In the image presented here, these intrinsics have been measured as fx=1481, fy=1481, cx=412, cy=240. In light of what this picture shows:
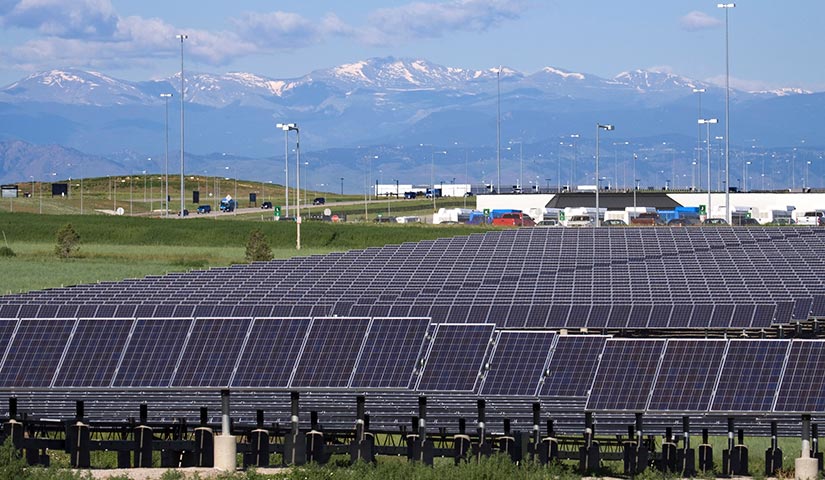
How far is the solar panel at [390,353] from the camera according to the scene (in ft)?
94.4

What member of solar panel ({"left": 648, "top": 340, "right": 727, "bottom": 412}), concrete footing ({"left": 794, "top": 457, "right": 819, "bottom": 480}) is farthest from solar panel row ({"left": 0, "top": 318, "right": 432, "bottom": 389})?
concrete footing ({"left": 794, "top": 457, "right": 819, "bottom": 480})

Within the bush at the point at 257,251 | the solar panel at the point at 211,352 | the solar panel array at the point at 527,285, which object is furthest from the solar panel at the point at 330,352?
the bush at the point at 257,251

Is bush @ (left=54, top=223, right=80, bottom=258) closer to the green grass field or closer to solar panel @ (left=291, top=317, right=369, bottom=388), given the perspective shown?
the green grass field

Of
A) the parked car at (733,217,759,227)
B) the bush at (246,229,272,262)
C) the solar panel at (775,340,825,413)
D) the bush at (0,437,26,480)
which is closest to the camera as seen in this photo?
the bush at (0,437,26,480)

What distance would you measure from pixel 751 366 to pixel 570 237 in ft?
138

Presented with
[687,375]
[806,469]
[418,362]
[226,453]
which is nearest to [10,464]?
[226,453]

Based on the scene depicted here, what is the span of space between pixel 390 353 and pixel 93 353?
245 inches

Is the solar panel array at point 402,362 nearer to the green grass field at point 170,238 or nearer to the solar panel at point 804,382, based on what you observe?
the solar panel at point 804,382

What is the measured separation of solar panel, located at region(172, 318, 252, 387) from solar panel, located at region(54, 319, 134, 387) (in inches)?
57.7

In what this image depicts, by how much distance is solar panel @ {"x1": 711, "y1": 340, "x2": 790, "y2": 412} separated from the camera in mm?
27781

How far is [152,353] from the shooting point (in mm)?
30438

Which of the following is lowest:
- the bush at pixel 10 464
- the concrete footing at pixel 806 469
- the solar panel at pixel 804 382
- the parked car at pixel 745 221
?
the concrete footing at pixel 806 469

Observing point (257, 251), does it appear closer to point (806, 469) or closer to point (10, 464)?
point (10, 464)

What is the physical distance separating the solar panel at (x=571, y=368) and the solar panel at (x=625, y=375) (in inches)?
34.9
